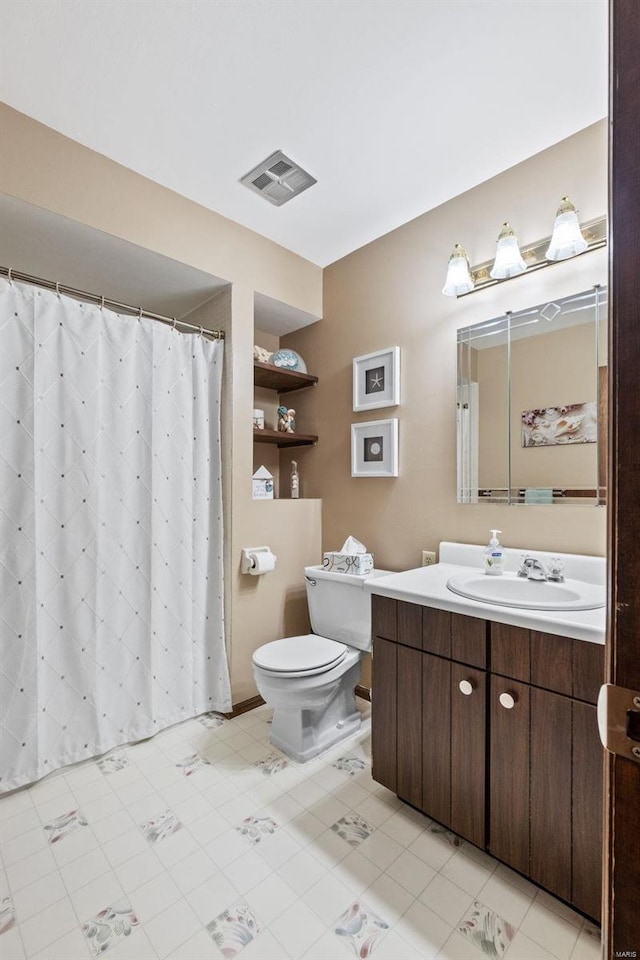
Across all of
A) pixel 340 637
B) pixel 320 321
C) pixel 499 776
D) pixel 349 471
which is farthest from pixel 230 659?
pixel 320 321

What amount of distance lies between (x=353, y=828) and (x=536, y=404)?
5.35 feet

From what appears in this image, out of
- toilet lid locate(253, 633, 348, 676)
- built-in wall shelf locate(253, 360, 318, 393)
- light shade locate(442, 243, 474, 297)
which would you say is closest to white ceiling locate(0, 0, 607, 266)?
light shade locate(442, 243, 474, 297)

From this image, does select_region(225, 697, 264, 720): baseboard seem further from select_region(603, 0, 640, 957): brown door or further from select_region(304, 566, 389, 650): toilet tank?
select_region(603, 0, 640, 957): brown door

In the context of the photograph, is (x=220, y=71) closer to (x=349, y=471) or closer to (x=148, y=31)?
(x=148, y=31)

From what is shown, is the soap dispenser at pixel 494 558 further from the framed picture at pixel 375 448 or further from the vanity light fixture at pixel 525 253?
the vanity light fixture at pixel 525 253

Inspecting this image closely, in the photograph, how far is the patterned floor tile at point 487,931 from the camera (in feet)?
3.54

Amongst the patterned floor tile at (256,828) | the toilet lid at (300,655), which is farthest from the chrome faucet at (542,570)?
the patterned floor tile at (256,828)

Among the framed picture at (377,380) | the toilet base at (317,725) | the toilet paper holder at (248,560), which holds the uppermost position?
the framed picture at (377,380)

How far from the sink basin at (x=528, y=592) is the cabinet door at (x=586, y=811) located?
25cm

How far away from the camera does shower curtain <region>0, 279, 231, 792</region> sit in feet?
5.35

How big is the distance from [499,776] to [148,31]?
7.77ft

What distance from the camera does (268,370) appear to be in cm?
238

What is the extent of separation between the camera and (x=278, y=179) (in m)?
1.85

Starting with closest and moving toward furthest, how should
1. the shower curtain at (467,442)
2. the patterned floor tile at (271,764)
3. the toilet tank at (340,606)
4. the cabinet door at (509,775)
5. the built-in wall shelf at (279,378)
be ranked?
the cabinet door at (509,775), the patterned floor tile at (271,764), the shower curtain at (467,442), the toilet tank at (340,606), the built-in wall shelf at (279,378)
